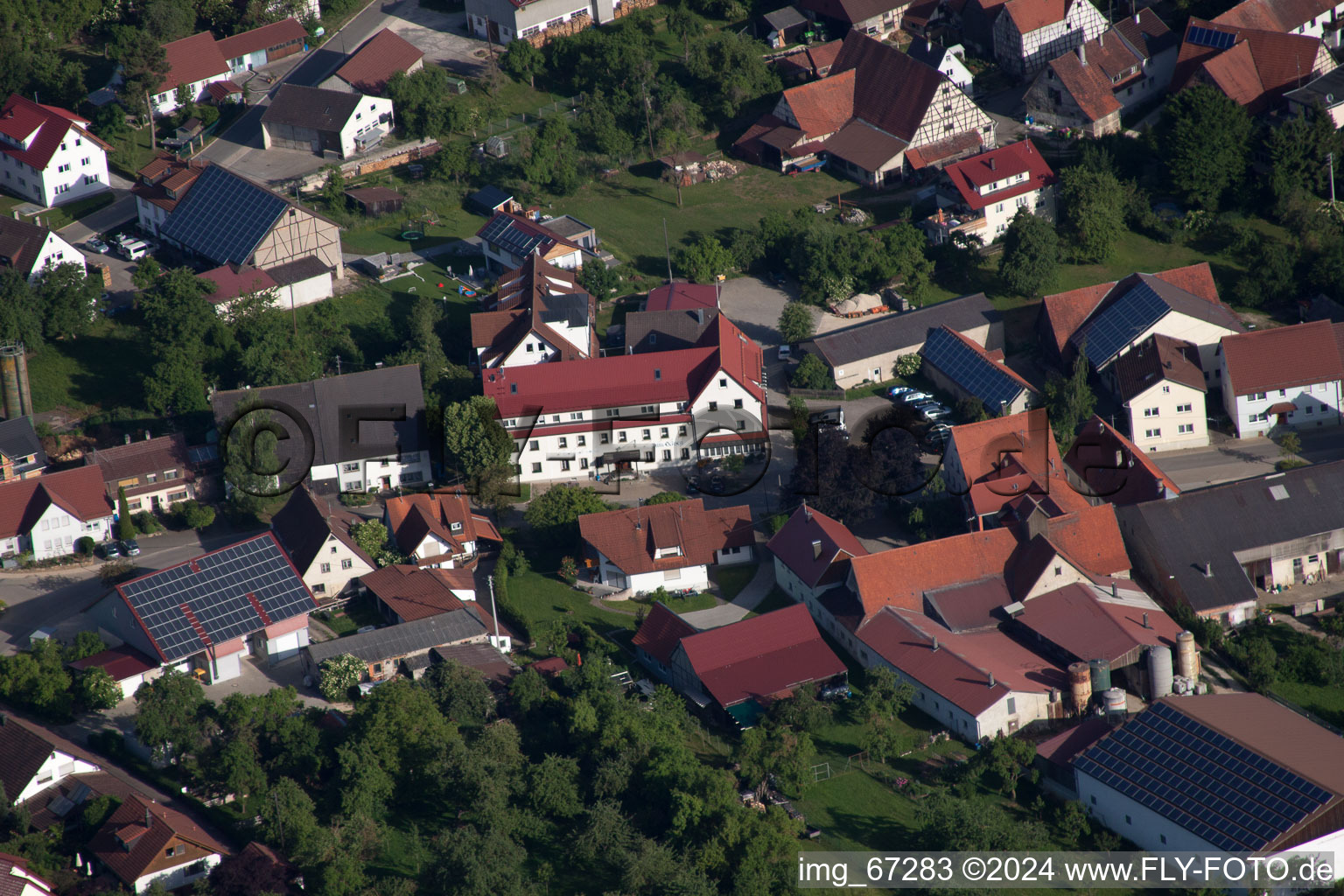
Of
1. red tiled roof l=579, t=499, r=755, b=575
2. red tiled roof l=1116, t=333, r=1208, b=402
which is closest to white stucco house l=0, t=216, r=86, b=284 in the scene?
red tiled roof l=579, t=499, r=755, b=575

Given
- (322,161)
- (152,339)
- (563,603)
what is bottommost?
(563,603)

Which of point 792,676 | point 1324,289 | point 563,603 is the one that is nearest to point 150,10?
point 563,603

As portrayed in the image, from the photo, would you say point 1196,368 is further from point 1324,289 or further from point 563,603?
point 563,603

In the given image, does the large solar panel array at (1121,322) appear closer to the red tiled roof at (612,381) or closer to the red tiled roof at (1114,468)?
the red tiled roof at (1114,468)

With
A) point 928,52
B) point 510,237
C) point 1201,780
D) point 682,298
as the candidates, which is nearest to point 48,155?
point 510,237

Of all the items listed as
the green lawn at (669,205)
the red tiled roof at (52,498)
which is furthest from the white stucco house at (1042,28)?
the red tiled roof at (52,498)
